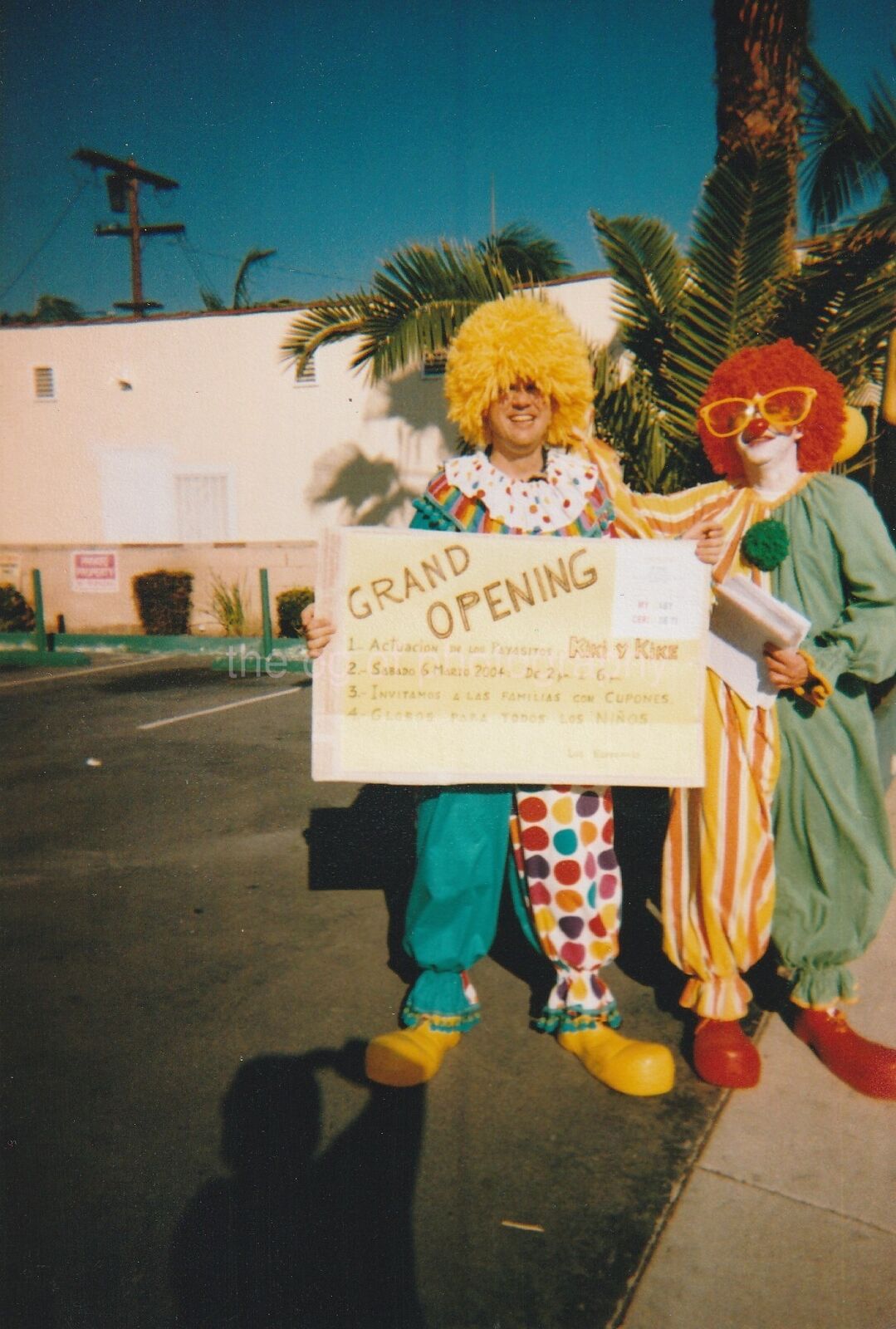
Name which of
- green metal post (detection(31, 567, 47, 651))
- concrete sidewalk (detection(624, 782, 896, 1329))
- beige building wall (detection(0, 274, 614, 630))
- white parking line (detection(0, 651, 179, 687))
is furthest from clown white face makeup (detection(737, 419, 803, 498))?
green metal post (detection(31, 567, 47, 651))

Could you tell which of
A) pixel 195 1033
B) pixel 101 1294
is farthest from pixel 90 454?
pixel 101 1294

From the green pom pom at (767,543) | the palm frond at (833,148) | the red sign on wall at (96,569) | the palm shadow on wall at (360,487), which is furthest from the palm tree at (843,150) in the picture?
the red sign on wall at (96,569)

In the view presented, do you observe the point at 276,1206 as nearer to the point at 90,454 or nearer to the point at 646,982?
the point at 646,982

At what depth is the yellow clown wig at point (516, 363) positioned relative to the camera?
237cm

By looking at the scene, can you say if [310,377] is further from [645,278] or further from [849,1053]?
[849,1053]

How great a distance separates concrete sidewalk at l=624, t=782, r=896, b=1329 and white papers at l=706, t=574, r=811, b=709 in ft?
3.25

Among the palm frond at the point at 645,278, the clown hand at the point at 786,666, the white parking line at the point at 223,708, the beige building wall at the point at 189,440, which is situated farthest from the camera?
the beige building wall at the point at 189,440

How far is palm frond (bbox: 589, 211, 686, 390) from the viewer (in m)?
5.48

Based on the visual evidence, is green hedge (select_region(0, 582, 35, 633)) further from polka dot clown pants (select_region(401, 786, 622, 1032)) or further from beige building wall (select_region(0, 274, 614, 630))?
polka dot clown pants (select_region(401, 786, 622, 1032))

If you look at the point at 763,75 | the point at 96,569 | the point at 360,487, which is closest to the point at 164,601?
the point at 96,569

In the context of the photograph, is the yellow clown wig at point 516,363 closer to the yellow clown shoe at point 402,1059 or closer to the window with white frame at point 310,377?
the yellow clown shoe at point 402,1059

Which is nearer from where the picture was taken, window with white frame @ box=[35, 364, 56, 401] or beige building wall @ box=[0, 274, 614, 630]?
beige building wall @ box=[0, 274, 614, 630]

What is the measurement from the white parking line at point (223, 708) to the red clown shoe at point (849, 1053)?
5.84 m

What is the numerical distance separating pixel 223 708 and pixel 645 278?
4.93 m
